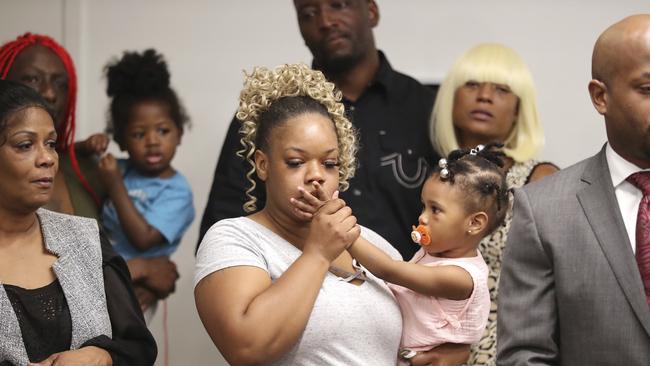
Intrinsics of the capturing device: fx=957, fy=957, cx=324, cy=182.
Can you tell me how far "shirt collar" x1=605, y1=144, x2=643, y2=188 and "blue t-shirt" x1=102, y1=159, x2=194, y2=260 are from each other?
1.85 m

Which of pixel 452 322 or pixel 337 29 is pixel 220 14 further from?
pixel 452 322

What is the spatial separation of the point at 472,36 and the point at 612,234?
93.7 inches

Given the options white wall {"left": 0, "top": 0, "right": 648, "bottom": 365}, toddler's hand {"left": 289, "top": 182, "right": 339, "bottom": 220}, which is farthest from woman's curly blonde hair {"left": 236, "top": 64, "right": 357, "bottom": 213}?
white wall {"left": 0, "top": 0, "right": 648, "bottom": 365}

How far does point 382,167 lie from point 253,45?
1405 mm

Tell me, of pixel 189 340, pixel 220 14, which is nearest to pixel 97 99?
pixel 220 14

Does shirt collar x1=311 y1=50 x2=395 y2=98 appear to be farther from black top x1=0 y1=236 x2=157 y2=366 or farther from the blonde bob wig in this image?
black top x1=0 y1=236 x2=157 y2=366

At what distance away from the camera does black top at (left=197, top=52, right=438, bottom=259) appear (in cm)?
321

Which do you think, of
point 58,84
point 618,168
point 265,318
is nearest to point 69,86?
point 58,84

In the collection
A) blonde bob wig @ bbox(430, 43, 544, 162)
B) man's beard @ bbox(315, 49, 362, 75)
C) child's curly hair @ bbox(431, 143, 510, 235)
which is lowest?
child's curly hair @ bbox(431, 143, 510, 235)

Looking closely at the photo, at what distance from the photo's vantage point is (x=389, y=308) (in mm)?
2465

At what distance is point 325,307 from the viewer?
229 centimetres

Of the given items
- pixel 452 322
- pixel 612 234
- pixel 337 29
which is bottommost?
pixel 452 322

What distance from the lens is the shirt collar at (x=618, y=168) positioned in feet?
7.57

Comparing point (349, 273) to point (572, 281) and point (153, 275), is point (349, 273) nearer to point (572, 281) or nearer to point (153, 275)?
point (572, 281)
